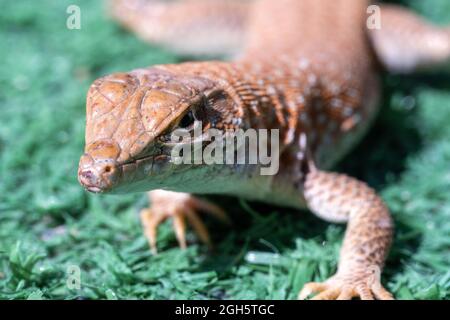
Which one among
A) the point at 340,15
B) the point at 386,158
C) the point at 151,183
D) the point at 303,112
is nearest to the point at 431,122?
the point at 386,158

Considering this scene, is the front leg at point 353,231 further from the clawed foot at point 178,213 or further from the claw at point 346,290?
the clawed foot at point 178,213

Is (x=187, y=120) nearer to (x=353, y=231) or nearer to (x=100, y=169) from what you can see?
(x=100, y=169)

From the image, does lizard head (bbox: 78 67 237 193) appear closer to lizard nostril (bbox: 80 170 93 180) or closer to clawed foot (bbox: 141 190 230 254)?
lizard nostril (bbox: 80 170 93 180)

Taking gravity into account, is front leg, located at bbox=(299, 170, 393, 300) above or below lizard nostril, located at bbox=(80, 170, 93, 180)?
below

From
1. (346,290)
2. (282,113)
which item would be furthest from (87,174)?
(346,290)

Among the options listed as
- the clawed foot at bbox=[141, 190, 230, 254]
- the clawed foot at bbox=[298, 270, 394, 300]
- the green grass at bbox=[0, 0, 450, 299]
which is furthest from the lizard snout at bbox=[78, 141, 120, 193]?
the clawed foot at bbox=[298, 270, 394, 300]

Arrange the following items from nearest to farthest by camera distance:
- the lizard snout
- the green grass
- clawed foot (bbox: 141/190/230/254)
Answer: the lizard snout, the green grass, clawed foot (bbox: 141/190/230/254)

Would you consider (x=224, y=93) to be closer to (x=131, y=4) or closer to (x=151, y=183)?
(x=151, y=183)

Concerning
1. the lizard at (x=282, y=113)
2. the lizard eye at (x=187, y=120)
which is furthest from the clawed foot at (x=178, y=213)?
the lizard eye at (x=187, y=120)
